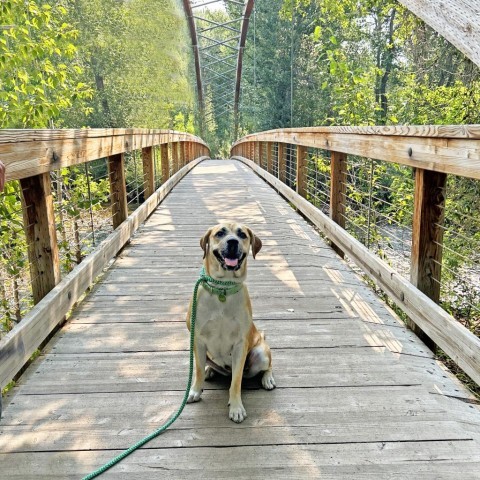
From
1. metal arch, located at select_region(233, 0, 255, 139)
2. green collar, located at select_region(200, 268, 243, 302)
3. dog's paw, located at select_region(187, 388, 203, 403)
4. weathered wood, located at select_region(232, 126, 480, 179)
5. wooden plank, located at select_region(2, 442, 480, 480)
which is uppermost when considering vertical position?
metal arch, located at select_region(233, 0, 255, 139)

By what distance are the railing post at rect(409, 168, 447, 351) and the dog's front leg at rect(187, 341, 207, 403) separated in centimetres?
128

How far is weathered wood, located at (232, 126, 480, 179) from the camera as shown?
81.5 inches

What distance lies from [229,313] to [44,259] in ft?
4.03

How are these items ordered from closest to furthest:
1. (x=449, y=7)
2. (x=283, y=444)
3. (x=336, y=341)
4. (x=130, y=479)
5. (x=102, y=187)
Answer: (x=130, y=479) → (x=283, y=444) → (x=449, y=7) → (x=336, y=341) → (x=102, y=187)

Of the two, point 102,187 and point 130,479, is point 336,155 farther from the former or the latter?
point 130,479

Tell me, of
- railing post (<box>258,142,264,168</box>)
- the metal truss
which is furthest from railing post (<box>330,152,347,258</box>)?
the metal truss

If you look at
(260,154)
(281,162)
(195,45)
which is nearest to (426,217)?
(281,162)

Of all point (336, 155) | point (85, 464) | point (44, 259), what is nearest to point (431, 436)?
point (85, 464)

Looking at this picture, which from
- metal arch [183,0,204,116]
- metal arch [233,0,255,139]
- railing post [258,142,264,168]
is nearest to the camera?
railing post [258,142,264,168]

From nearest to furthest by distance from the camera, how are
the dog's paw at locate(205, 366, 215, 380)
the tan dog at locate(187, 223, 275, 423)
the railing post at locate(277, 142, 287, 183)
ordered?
the tan dog at locate(187, 223, 275, 423), the dog's paw at locate(205, 366, 215, 380), the railing post at locate(277, 142, 287, 183)

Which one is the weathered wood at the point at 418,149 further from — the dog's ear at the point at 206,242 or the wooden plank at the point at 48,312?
the wooden plank at the point at 48,312

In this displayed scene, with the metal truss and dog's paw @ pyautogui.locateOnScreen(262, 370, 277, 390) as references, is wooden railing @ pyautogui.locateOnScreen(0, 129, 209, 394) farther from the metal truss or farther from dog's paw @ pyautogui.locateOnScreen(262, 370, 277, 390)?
the metal truss

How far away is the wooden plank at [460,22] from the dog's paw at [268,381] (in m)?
1.51

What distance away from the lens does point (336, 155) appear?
4586mm
